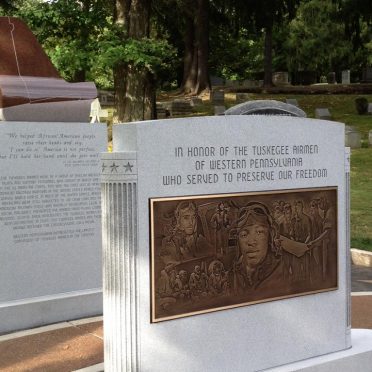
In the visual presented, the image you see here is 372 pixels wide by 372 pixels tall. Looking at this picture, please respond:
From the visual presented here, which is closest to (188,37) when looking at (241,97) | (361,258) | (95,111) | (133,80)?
(241,97)

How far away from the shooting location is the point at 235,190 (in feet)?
16.5

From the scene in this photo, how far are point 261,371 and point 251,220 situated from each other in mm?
1139

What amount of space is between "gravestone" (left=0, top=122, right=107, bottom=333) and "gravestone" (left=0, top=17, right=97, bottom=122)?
0.22 metres

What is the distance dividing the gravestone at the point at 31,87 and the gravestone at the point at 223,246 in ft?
9.18

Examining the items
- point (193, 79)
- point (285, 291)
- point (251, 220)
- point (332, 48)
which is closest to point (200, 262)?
point (251, 220)

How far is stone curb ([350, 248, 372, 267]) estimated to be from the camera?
1009cm

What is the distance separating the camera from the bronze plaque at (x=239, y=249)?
473 centimetres

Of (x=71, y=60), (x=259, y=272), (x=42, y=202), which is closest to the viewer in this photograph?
(x=259, y=272)

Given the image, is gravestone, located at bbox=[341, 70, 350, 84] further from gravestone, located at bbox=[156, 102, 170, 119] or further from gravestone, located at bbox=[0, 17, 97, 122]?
gravestone, located at bbox=[0, 17, 97, 122]

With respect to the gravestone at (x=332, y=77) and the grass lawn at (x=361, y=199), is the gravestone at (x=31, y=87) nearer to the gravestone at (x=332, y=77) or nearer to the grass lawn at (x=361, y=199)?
the grass lawn at (x=361, y=199)

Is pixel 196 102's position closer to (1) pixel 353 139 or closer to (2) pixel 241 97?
(2) pixel 241 97

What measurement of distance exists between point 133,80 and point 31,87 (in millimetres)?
13898

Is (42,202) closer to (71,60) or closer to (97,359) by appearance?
(97,359)

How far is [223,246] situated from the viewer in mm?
4984
